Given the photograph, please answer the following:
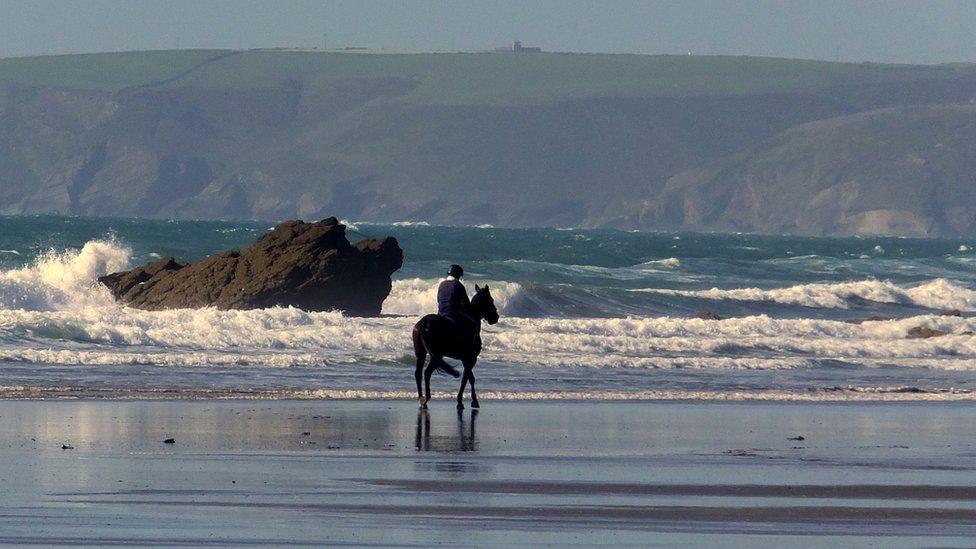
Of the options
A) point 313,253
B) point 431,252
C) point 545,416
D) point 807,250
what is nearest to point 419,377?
point 545,416

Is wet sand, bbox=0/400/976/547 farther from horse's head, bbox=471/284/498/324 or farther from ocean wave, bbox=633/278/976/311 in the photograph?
ocean wave, bbox=633/278/976/311

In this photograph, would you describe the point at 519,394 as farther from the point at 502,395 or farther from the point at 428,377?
the point at 428,377

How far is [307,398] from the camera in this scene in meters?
20.4

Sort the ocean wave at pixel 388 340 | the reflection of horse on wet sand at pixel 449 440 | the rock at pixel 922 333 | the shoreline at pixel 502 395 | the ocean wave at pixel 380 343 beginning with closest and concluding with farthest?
the reflection of horse on wet sand at pixel 449 440
the shoreline at pixel 502 395
the ocean wave at pixel 380 343
the ocean wave at pixel 388 340
the rock at pixel 922 333

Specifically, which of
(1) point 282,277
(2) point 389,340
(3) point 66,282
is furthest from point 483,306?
(3) point 66,282

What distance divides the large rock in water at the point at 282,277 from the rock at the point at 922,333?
33.6 feet

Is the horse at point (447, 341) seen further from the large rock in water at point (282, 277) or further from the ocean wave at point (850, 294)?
the ocean wave at point (850, 294)

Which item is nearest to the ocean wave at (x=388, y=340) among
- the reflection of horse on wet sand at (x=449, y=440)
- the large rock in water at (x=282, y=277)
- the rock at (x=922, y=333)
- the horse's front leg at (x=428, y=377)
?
the rock at (x=922, y=333)

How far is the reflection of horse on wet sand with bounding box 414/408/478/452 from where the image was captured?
596 inches

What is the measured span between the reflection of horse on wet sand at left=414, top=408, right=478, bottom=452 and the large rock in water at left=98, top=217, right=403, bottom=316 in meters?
17.1

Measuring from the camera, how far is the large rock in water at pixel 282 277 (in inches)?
1372

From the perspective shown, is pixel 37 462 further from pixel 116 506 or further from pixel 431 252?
pixel 431 252

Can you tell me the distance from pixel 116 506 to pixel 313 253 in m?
25.4

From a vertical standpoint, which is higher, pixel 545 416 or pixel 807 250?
pixel 807 250
